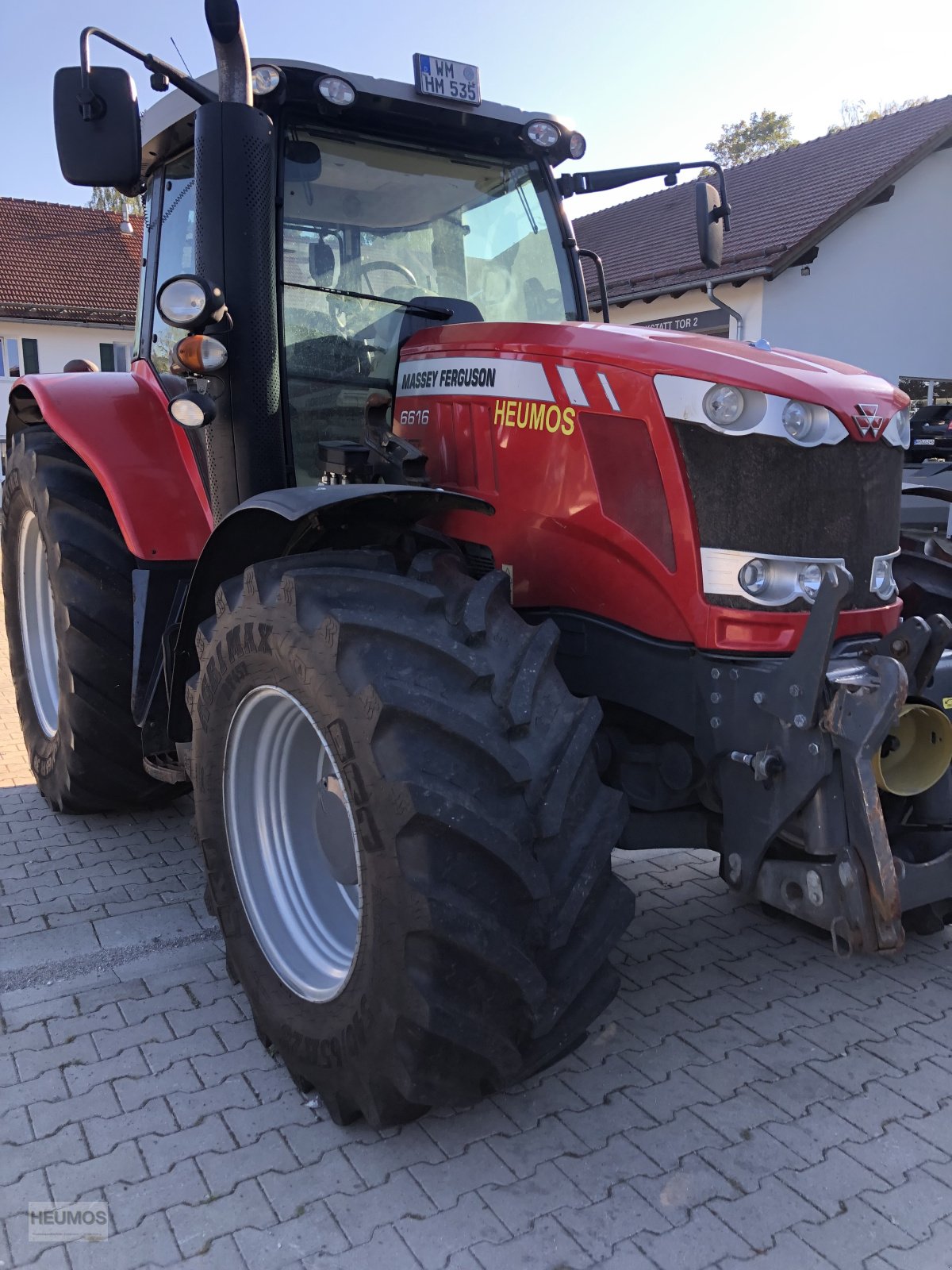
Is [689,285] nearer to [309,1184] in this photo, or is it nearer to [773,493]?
[773,493]

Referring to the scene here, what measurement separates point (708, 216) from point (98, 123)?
1.98m

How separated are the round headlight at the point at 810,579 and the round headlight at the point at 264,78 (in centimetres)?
195

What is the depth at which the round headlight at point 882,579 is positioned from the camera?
261cm

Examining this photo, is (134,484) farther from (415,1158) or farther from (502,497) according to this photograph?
(415,1158)

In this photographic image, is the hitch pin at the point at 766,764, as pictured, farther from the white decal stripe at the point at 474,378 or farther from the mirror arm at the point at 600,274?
the mirror arm at the point at 600,274

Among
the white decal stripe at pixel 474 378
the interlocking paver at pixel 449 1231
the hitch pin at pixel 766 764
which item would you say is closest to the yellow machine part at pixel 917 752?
the hitch pin at pixel 766 764

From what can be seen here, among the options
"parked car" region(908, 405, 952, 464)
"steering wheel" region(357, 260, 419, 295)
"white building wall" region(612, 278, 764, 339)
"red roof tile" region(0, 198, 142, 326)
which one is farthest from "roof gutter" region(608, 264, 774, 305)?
"red roof tile" region(0, 198, 142, 326)

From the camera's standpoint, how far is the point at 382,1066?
6.97ft

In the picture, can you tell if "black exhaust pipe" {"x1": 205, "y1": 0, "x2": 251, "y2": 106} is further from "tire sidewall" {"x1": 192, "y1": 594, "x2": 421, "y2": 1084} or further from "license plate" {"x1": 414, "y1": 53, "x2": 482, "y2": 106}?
"tire sidewall" {"x1": 192, "y1": 594, "x2": 421, "y2": 1084}

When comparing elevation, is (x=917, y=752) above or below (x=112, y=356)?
below

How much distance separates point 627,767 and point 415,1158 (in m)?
1.04

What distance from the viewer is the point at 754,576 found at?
241 centimetres

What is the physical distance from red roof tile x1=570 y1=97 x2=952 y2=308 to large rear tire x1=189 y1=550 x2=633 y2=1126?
11.3 metres

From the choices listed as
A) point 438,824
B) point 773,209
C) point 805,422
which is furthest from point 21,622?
point 773,209
